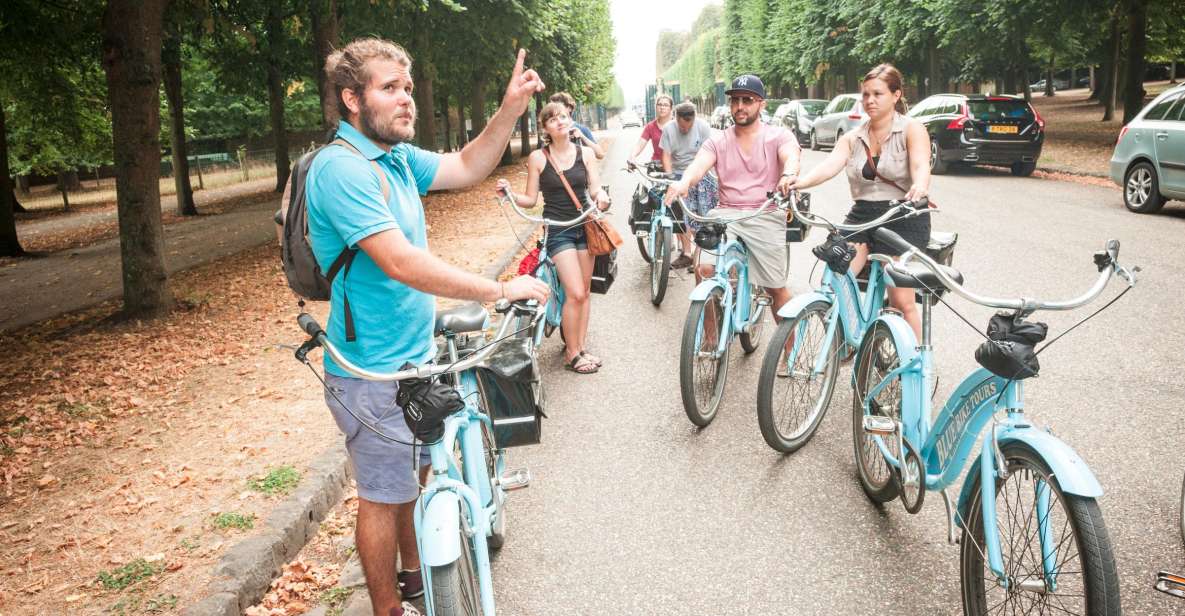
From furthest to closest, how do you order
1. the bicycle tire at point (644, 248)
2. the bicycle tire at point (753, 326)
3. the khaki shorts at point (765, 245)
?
the bicycle tire at point (644, 248) → the bicycle tire at point (753, 326) → the khaki shorts at point (765, 245)

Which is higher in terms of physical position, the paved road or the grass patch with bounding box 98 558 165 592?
the paved road

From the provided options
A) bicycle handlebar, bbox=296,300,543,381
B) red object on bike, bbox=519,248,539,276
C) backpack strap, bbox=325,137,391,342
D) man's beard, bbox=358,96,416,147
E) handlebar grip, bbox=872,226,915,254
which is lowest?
red object on bike, bbox=519,248,539,276

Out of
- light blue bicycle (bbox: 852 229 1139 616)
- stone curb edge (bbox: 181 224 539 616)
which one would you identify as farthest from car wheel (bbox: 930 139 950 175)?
stone curb edge (bbox: 181 224 539 616)

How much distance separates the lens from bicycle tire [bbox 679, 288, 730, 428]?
15.4ft

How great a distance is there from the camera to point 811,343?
4441 mm

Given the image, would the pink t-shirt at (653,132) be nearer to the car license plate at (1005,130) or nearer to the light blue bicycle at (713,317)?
the light blue bicycle at (713,317)

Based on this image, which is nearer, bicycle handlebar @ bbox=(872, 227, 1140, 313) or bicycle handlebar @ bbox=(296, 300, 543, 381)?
bicycle handlebar @ bbox=(296, 300, 543, 381)

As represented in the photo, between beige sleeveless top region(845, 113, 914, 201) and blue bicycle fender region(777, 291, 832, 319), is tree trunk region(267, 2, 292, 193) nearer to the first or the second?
beige sleeveless top region(845, 113, 914, 201)

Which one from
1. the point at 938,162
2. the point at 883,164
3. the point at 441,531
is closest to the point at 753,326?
the point at 883,164

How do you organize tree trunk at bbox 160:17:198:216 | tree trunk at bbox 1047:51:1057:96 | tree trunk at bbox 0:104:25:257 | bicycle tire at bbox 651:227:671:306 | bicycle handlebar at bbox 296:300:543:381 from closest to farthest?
1. bicycle handlebar at bbox 296:300:543:381
2. bicycle tire at bbox 651:227:671:306
3. tree trunk at bbox 0:104:25:257
4. tree trunk at bbox 160:17:198:216
5. tree trunk at bbox 1047:51:1057:96

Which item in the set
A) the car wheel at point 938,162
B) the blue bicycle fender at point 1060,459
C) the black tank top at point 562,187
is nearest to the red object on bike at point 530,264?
the black tank top at point 562,187

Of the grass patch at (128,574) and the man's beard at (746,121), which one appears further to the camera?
the man's beard at (746,121)

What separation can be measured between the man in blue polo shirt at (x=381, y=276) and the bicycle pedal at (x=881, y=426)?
1.91m

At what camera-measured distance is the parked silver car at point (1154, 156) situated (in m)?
11.1
